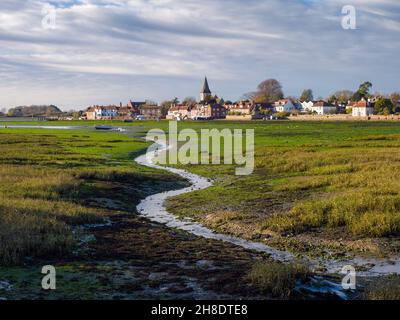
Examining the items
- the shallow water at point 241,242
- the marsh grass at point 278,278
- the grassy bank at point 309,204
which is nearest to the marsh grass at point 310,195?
the grassy bank at point 309,204

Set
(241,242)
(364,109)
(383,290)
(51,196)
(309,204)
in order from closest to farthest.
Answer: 1. (383,290)
2. (241,242)
3. (309,204)
4. (51,196)
5. (364,109)

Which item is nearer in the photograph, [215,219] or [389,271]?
[389,271]

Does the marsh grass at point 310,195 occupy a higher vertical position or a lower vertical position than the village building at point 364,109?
lower

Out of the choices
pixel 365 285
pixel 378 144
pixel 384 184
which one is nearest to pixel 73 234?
pixel 365 285

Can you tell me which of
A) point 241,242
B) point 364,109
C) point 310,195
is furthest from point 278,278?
point 364,109

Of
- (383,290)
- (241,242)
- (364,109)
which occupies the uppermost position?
(364,109)

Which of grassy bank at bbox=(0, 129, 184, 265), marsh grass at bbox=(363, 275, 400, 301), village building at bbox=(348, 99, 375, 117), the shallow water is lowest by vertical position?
the shallow water

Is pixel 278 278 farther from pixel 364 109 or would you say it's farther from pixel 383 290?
pixel 364 109

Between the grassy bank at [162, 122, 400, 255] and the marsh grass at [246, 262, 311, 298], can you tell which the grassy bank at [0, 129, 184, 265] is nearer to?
the grassy bank at [162, 122, 400, 255]

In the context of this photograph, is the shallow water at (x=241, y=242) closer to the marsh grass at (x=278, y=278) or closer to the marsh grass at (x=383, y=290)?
the marsh grass at (x=383, y=290)

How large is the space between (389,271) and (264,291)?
5395mm

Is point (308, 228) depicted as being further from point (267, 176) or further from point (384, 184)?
point (267, 176)

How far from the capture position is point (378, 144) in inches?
2372

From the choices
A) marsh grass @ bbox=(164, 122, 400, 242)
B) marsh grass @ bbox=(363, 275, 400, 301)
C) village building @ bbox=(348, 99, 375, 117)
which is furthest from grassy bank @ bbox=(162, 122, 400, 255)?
village building @ bbox=(348, 99, 375, 117)
